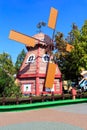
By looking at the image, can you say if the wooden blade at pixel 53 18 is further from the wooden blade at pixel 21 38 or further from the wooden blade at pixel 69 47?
the wooden blade at pixel 69 47

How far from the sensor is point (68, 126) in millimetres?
10414

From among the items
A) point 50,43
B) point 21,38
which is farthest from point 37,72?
point 21,38

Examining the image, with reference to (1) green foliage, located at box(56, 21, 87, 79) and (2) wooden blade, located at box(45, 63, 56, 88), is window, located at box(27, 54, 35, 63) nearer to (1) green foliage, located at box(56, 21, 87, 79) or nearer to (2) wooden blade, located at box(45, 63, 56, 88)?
(2) wooden blade, located at box(45, 63, 56, 88)

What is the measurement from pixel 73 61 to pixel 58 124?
2384cm

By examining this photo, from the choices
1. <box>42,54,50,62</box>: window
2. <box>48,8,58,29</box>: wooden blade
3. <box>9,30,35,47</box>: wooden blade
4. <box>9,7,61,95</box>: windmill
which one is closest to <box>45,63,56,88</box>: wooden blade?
<box>9,7,61,95</box>: windmill

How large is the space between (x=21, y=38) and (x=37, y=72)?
3.93 metres

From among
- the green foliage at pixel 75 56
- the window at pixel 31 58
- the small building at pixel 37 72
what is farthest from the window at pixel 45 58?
the green foliage at pixel 75 56

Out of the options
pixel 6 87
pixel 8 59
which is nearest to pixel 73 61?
pixel 6 87

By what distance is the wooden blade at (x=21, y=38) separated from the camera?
25.8 m

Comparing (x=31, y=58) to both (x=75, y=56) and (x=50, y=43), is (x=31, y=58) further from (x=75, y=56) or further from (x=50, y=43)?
(x=75, y=56)

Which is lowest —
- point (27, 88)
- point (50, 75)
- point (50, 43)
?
point (27, 88)

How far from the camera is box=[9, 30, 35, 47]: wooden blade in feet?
84.5

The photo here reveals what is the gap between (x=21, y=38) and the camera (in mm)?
26641

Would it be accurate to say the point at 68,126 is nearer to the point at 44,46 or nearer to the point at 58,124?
the point at 58,124
